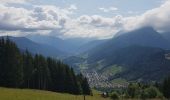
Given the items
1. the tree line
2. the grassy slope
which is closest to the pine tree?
the tree line

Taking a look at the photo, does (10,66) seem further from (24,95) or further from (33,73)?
(24,95)

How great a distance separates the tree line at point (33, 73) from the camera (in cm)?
10111

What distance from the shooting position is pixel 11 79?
10050 centimetres

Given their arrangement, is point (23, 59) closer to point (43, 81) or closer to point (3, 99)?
point (43, 81)

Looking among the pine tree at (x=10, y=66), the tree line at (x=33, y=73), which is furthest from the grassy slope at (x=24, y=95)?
the tree line at (x=33, y=73)

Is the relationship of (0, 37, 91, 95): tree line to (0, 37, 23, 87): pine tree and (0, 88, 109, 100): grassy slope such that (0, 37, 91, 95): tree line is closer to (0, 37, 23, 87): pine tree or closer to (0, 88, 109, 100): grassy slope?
(0, 37, 23, 87): pine tree

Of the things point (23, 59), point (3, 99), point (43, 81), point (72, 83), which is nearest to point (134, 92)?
point (72, 83)

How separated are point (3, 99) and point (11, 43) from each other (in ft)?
191

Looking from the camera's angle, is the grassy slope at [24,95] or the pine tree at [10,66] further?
the pine tree at [10,66]

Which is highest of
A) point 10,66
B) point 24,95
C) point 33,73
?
point 10,66

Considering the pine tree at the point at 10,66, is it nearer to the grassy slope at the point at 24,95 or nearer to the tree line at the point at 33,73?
the tree line at the point at 33,73

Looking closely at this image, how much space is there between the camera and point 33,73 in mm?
121000

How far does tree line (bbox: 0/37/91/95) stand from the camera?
101106 mm

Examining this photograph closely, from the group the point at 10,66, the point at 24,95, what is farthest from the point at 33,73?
the point at 24,95
